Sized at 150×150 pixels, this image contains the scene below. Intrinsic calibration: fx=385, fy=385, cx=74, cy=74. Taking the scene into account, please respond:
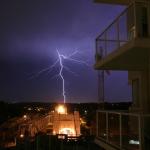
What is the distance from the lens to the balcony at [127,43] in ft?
35.1

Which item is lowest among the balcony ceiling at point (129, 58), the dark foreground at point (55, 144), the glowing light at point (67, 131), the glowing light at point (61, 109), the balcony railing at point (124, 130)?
the dark foreground at point (55, 144)

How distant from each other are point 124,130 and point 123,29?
353 cm

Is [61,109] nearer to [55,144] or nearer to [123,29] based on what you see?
[55,144]

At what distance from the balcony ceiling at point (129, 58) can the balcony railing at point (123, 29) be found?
29 cm

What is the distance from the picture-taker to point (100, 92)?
1583 cm

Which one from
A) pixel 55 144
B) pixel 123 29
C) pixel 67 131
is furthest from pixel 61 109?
pixel 123 29

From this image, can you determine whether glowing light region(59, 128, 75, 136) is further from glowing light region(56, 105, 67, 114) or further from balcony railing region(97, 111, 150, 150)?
balcony railing region(97, 111, 150, 150)

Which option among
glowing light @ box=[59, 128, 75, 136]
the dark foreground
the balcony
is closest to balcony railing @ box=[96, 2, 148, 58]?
the balcony

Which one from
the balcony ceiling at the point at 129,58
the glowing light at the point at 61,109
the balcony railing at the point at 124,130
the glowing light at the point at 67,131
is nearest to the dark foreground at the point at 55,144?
the balcony railing at the point at 124,130

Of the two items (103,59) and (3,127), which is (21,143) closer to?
(103,59)

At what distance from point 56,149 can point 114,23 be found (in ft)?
22.2

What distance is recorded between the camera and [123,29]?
43.2 feet

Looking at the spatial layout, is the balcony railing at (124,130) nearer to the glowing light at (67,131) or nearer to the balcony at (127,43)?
the balcony at (127,43)

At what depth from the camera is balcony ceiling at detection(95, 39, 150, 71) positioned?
414 inches
